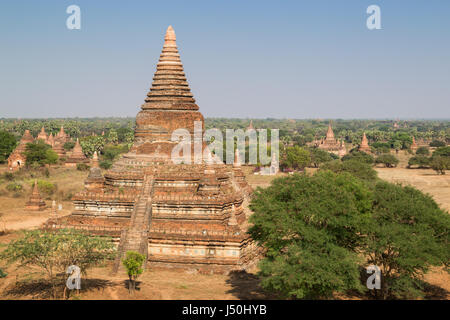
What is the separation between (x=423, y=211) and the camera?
2128cm

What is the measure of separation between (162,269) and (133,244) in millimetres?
1853

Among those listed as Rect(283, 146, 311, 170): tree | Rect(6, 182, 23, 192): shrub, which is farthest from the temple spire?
Rect(283, 146, 311, 170): tree

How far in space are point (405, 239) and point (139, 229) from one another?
1269cm

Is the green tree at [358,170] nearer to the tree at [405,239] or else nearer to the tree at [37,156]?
the tree at [405,239]

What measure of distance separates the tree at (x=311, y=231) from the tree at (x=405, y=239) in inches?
27.7

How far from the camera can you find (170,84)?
3200 centimetres

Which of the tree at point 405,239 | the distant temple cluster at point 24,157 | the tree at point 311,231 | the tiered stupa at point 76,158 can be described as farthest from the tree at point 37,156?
the tree at point 405,239

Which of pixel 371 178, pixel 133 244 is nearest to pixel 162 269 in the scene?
pixel 133 244

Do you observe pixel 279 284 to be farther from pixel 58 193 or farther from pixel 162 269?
pixel 58 193

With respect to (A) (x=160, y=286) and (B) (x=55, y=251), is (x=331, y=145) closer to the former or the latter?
(A) (x=160, y=286)

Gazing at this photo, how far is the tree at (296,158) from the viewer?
85.0 metres

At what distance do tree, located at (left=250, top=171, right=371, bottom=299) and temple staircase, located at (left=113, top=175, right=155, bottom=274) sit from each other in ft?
21.7

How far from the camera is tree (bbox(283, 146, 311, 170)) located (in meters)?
85.0

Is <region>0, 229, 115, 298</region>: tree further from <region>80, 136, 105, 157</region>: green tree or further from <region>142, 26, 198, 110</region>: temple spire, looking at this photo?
<region>80, 136, 105, 157</region>: green tree
